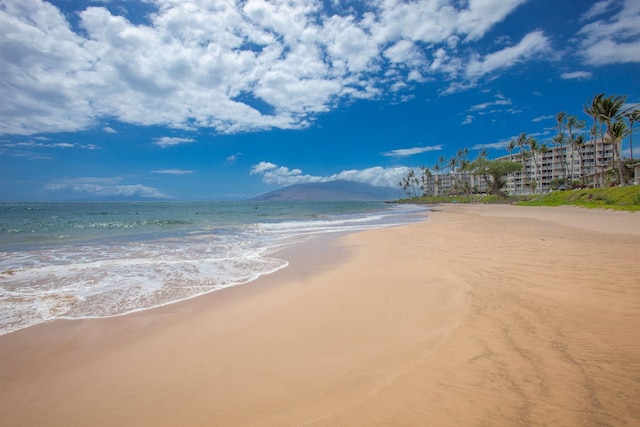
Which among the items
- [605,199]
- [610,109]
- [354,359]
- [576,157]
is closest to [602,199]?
[605,199]

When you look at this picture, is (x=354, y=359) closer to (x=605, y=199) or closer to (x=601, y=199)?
(x=605, y=199)

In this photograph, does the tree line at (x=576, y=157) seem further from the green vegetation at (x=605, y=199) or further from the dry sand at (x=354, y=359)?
the dry sand at (x=354, y=359)

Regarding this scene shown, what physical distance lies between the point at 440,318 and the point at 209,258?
8.63 m

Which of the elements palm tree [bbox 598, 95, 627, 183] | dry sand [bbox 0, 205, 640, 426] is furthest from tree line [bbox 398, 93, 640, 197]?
dry sand [bbox 0, 205, 640, 426]

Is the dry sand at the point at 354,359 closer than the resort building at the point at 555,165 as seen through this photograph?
Yes

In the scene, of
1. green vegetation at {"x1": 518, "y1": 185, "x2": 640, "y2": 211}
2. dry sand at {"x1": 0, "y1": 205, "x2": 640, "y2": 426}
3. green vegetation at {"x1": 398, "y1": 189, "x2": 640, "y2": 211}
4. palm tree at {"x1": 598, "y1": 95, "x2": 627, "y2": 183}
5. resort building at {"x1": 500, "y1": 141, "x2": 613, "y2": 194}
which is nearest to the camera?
dry sand at {"x1": 0, "y1": 205, "x2": 640, "y2": 426}

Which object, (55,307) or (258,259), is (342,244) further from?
(55,307)

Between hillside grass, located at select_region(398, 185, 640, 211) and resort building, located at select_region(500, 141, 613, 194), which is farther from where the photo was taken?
resort building, located at select_region(500, 141, 613, 194)

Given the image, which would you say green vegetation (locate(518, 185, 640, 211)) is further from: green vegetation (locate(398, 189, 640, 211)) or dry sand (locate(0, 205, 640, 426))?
dry sand (locate(0, 205, 640, 426))

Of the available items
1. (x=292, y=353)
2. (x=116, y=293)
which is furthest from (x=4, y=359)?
(x=292, y=353)

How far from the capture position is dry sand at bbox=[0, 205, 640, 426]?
2.63m

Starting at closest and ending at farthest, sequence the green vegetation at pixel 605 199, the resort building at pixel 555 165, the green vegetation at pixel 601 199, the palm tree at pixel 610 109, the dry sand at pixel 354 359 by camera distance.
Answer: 1. the dry sand at pixel 354 359
2. the green vegetation at pixel 605 199
3. the green vegetation at pixel 601 199
4. the palm tree at pixel 610 109
5. the resort building at pixel 555 165

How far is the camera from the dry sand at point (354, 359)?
263cm

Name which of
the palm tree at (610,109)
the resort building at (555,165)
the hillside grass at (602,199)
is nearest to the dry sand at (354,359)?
the hillside grass at (602,199)
